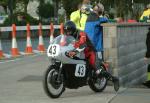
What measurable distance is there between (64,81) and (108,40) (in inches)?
97.9

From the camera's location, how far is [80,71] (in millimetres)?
10320

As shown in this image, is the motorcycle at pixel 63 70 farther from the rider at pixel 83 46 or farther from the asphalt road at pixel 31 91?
the asphalt road at pixel 31 91

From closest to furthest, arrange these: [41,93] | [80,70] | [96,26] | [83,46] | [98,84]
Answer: [83,46] < [80,70] < [41,93] < [98,84] < [96,26]

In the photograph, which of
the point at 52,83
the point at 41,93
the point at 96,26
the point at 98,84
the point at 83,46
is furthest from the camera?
the point at 96,26

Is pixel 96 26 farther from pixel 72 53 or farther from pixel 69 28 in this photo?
pixel 72 53

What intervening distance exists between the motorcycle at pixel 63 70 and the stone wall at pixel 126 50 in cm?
182

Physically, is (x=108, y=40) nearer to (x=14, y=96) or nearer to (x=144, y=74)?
(x=14, y=96)

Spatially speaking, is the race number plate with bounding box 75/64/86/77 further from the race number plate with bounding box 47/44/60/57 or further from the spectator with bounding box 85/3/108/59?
the spectator with bounding box 85/3/108/59

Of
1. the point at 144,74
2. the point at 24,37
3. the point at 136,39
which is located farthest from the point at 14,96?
the point at 24,37

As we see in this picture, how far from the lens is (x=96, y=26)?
12.0 m

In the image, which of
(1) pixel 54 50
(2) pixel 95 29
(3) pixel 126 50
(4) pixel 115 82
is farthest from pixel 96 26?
(1) pixel 54 50

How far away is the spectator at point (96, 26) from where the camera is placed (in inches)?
467

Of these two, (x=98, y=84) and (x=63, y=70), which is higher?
(x=63, y=70)

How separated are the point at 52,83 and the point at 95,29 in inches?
97.1
